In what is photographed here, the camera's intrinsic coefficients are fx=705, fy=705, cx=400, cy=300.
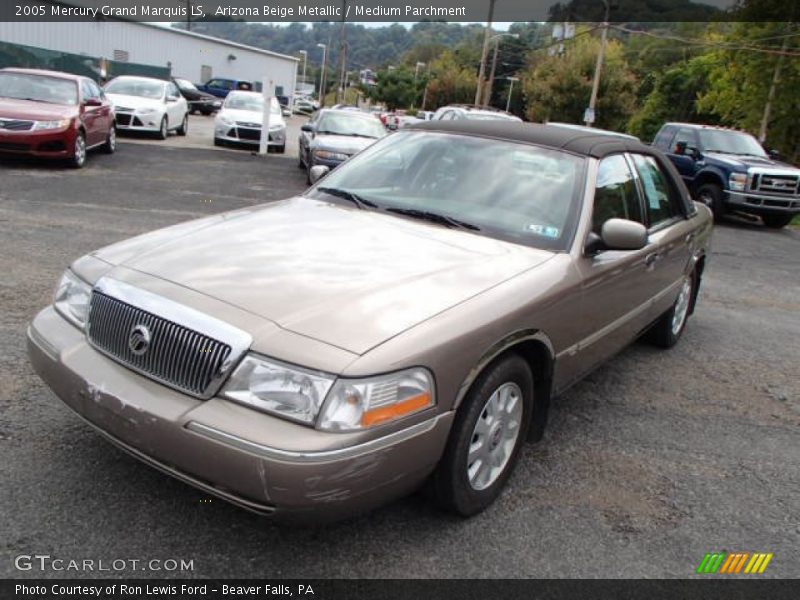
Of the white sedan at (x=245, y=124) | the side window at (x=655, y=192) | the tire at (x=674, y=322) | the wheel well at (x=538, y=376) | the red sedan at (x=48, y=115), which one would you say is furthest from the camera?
the white sedan at (x=245, y=124)

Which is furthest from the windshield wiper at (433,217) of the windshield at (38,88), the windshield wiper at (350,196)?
the windshield at (38,88)

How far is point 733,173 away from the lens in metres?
13.3

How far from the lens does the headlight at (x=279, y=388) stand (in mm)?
2314

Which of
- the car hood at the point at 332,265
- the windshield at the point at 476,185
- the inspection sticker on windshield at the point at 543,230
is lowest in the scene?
the car hood at the point at 332,265

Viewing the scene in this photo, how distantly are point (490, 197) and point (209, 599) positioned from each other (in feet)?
7.70

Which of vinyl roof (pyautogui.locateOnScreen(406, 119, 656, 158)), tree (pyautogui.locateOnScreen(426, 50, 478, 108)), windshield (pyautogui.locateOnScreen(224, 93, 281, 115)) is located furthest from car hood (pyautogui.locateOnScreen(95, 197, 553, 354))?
tree (pyautogui.locateOnScreen(426, 50, 478, 108))

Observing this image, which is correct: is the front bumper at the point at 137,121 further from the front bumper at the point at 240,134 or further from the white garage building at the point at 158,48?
the white garage building at the point at 158,48

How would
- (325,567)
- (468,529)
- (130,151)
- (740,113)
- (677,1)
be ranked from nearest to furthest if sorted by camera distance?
(325,567)
(468,529)
(130,151)
(740,113)
(677,1)

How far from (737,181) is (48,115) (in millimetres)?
12019

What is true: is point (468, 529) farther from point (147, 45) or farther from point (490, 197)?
point (147, 45)

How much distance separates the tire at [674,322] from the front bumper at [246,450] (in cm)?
337

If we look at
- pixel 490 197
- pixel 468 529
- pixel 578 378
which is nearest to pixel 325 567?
pixel 468 529

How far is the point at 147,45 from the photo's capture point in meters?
41.3

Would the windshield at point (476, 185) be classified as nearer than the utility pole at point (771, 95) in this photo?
Yes
